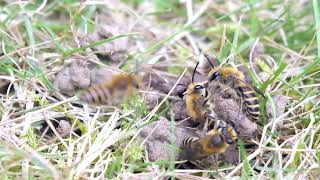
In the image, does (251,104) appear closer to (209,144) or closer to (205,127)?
(205,127)

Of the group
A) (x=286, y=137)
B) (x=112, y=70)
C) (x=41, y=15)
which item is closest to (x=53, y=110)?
(x=112, y=70)

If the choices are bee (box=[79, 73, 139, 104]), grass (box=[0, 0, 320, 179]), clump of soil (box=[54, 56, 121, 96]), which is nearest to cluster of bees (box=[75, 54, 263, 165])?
bee (box=[79, 73, 139, 104])

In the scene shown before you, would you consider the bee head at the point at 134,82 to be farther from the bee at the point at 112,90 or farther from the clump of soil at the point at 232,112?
the clump of soil at the point at 232,112

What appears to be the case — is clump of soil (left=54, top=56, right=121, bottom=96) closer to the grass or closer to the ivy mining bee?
→ the grass

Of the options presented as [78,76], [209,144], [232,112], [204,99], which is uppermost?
[78,76]

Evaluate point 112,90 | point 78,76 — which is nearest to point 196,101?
point 112,90
